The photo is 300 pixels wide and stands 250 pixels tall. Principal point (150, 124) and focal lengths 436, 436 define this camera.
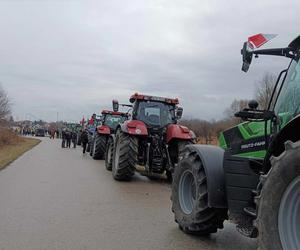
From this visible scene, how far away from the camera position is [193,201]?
653cm

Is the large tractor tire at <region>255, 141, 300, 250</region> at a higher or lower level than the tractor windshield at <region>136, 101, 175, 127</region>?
lower

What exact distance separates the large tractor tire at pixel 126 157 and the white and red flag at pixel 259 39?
25.9 ft

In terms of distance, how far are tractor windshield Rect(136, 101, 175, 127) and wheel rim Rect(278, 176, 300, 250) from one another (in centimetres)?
1002

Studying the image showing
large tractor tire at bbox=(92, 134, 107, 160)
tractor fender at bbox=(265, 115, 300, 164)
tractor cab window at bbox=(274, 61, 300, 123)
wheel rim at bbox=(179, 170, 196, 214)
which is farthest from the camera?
large tractor tire at bbox=(92, 134, 107, 160)

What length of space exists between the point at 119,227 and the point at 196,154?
5.70 feet

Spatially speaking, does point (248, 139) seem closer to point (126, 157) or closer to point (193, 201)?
point (193, 201)

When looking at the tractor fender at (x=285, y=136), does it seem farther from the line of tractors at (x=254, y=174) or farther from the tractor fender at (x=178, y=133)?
the tractor fender at (x=178, y=133)

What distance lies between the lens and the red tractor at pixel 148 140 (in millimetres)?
12469

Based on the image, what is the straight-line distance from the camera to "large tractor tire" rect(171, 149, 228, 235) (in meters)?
5.90

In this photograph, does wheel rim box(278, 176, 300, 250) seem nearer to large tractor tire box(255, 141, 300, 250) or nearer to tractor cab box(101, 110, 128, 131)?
large tractor tire box(255, 141, 300, 250)

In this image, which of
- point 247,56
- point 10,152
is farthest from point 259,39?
point 10,152

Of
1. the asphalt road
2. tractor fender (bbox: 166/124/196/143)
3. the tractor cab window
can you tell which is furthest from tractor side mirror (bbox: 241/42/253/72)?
tractor fender (bbox: 166/124/196/143)

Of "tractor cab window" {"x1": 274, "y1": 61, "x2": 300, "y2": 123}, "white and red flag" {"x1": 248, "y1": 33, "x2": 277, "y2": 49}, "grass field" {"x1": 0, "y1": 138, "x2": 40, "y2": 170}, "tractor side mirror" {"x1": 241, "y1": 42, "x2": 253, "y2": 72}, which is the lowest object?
"grass field" {"x1": 0, "y1": 138, "x2": 40, "y2": 170}

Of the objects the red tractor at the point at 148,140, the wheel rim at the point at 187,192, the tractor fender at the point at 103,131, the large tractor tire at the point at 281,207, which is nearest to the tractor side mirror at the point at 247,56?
the large tractor tire at the point at 281,207
